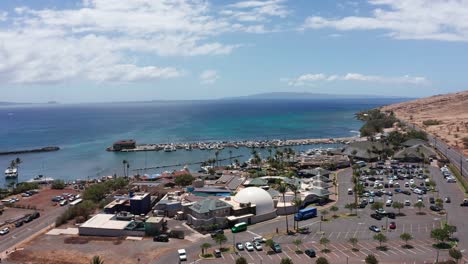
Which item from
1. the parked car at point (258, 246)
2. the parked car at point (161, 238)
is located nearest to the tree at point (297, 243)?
the parked car at point (258, 246)

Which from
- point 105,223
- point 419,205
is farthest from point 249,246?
point 419,205

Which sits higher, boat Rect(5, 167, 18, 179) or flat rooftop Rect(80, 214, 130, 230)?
flat rooftop Rect(80, 214, 130, 230)

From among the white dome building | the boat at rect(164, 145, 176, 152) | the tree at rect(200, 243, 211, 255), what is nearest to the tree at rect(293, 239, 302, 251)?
the tree at rect(200, 243, 211, 255)

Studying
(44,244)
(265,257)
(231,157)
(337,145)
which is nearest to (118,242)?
(44,244)

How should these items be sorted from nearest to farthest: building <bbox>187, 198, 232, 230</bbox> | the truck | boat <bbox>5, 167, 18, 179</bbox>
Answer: building <bbox>187, 198, 232, 230</bbox> → the truck → boat <bbox>5, 167, 18, 179</bbox>

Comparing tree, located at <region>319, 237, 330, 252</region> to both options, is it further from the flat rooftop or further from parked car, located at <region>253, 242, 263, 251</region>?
the flat rooftop

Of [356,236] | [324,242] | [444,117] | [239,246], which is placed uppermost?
[444,117]

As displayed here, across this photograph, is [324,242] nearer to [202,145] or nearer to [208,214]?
[208,214]
